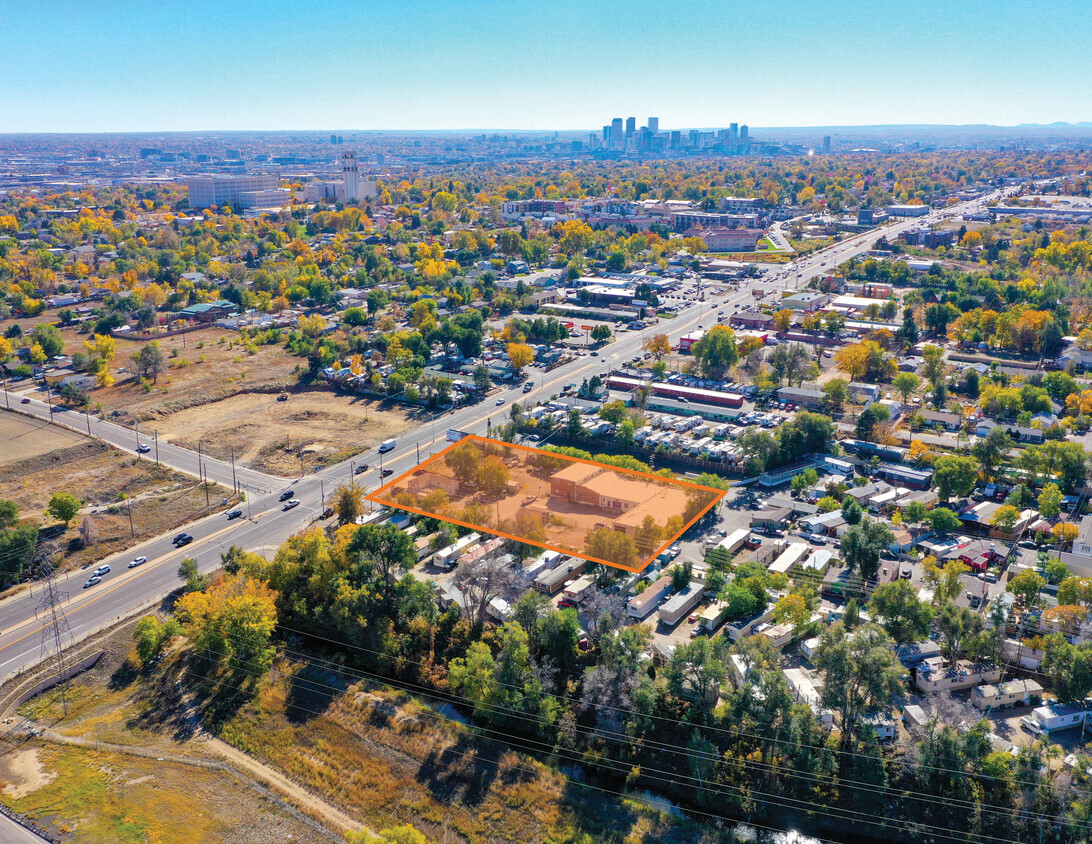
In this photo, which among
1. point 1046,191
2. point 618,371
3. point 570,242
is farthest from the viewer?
point 1046,191

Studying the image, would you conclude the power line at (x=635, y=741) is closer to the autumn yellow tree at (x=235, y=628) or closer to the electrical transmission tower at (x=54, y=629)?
the autumn yellow tree at (x=235, y=628)

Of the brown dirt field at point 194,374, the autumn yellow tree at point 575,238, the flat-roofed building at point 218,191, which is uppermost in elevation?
the flat-roofed building at point 218,191

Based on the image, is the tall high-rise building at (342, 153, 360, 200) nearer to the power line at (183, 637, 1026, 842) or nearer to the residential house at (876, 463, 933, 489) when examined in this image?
the residential house at (876, 463, 933, 489)

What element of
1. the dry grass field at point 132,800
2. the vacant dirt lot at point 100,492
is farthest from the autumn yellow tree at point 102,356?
the dry grass field at point 132,800

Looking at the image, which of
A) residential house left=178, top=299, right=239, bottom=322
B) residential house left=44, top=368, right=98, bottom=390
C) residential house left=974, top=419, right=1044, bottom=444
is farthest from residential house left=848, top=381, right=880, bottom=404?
residential house left=178, top=299, right=239, bottom=322

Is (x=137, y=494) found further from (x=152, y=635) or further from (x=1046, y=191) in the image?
(x=1046, y=191)

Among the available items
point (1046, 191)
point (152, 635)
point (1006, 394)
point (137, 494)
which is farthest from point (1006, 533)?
point (1046, 191)
